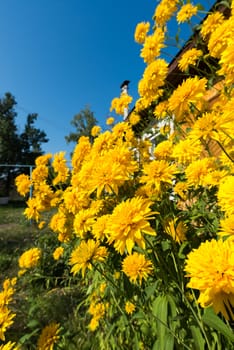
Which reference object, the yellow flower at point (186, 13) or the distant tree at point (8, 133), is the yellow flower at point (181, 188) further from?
the distant tree at point (8, 133)

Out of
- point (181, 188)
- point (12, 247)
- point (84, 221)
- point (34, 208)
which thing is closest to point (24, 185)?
point (34, 208)

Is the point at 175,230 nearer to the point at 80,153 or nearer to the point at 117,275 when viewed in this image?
the point at 117,275

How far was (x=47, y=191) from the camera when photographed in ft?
7.66

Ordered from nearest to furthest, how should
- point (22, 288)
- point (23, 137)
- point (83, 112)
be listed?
point (22, 288), point (23, 137), point (83, 112)

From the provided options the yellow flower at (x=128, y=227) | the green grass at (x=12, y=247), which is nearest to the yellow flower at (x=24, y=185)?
the yellow flower at (x=128, y=227)

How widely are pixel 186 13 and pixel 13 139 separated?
96.5 feet

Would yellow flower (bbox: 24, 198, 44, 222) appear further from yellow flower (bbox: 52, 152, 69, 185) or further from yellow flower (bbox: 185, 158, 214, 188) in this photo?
yellow flower (bbox: 185, 158, 214, 188)

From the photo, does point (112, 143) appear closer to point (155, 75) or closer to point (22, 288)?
point (155, 75)

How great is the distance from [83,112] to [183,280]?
34510 millimetres

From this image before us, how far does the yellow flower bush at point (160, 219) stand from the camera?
981 millimetres

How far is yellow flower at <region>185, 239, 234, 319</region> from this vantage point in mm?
690

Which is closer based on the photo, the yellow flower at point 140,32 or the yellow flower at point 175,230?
the yellow flower at point 175,230

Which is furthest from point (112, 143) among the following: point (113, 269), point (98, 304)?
point (98, 304)

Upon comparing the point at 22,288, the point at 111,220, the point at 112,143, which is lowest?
the point at 22,288
